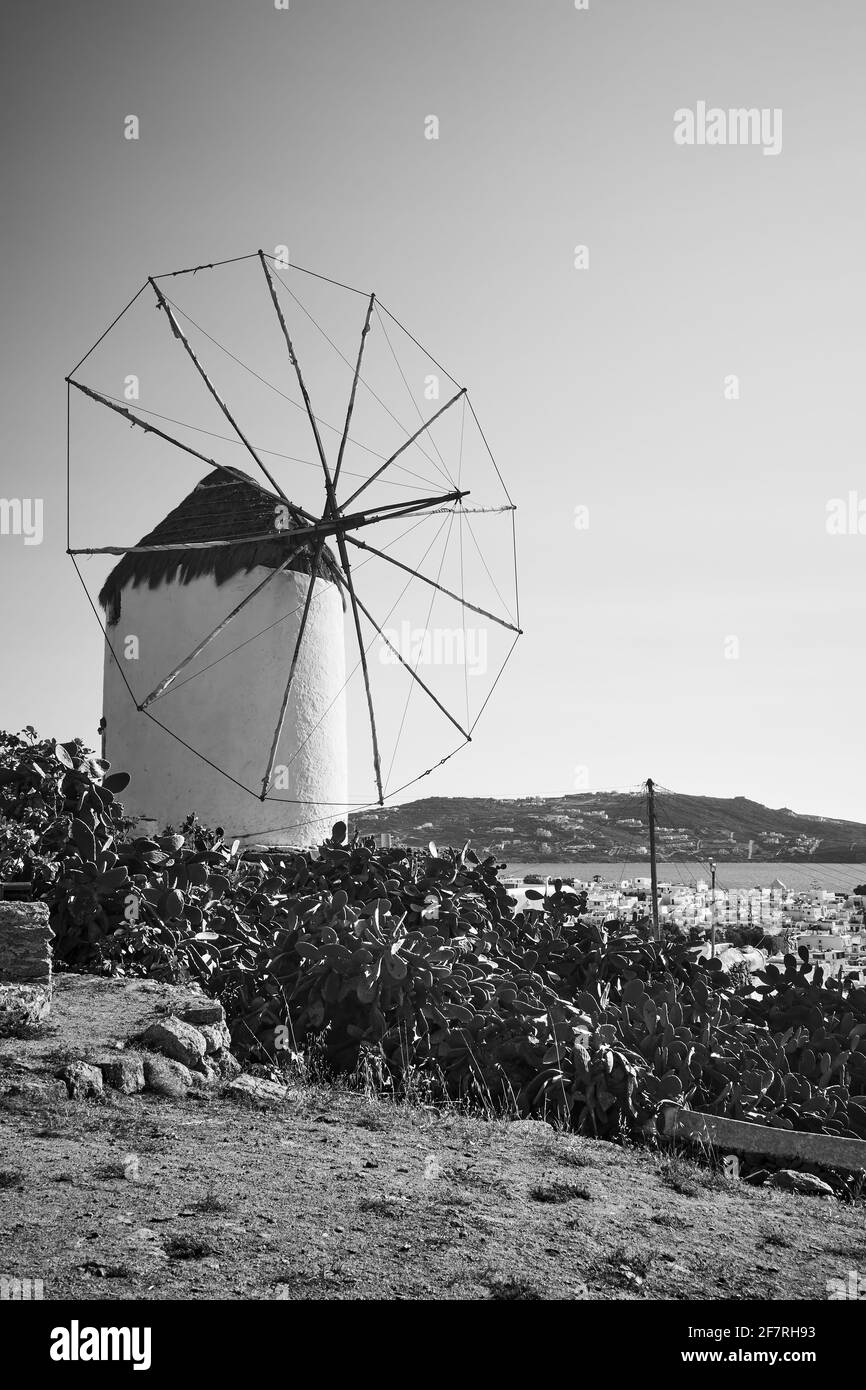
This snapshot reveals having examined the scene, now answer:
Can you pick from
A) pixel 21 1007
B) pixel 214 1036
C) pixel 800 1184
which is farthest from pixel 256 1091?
pixel 800 1184

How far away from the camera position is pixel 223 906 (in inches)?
346

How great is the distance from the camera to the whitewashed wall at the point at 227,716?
14125mm

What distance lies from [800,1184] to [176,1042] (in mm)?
3502

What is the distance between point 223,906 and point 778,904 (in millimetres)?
47194

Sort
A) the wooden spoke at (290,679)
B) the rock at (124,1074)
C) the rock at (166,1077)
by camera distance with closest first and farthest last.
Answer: the rock at (124,1074) < the rock at (166,1077) < the wooden spoke at (290,679)

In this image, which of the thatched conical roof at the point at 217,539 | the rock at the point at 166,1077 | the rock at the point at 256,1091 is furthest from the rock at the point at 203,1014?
the thatched conical roof at the point at 217,539

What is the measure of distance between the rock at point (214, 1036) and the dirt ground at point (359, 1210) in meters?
0.53

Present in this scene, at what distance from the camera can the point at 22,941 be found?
247 inches

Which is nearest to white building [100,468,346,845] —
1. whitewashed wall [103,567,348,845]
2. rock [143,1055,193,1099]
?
whitewashed wall [103,567,348,845]

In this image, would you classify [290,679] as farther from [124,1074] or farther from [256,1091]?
[124,1074]

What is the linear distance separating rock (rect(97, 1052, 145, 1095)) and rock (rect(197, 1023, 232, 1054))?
0.61 m

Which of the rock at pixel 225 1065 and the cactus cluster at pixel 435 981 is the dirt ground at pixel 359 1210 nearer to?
the rock at pixel 225 1065

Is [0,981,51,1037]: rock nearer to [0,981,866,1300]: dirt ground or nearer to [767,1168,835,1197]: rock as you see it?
[0,981,866,1300]: dirt ground

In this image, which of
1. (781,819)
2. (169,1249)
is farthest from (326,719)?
(781,819)
